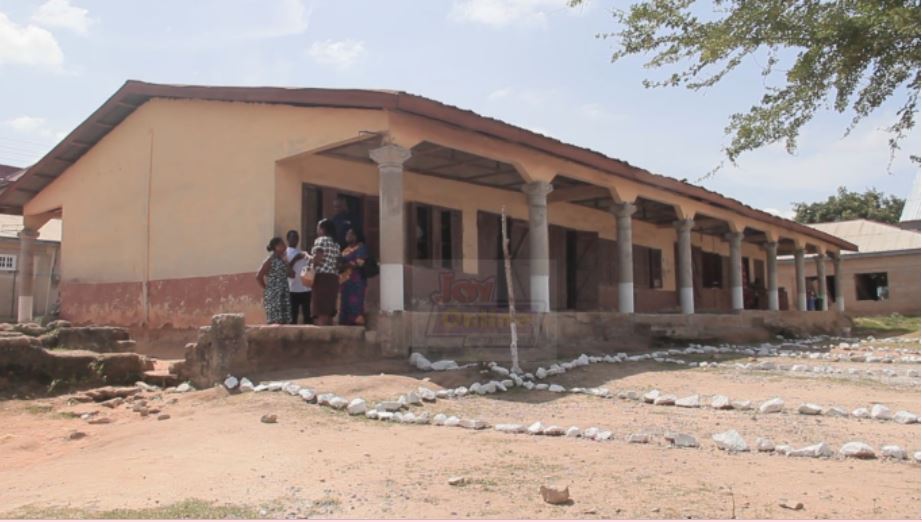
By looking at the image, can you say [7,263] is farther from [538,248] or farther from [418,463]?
[418,463]

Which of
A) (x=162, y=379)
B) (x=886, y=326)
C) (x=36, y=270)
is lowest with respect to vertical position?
(x=162, y=379)

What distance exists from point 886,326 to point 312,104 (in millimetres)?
20911

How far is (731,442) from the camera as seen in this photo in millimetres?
4883

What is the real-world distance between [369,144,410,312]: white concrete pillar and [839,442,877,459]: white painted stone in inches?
197

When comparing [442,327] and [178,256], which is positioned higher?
[178,256]

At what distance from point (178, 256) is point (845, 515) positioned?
9683mm

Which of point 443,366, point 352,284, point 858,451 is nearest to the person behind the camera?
point 858,451

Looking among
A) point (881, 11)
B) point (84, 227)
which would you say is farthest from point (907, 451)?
point (84, 227)

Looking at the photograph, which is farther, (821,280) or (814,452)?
(821,280)

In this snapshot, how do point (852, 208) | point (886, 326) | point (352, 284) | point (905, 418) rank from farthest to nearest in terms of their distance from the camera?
point (852, 208), point (886, 326), point (352, 284), point (905, 418)

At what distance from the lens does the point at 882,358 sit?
11.6 meters

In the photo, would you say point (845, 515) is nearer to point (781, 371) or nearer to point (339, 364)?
point (339, 364)

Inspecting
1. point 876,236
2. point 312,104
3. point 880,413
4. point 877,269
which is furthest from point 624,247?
point 876,236

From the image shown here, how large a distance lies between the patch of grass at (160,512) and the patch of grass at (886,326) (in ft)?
68.7
